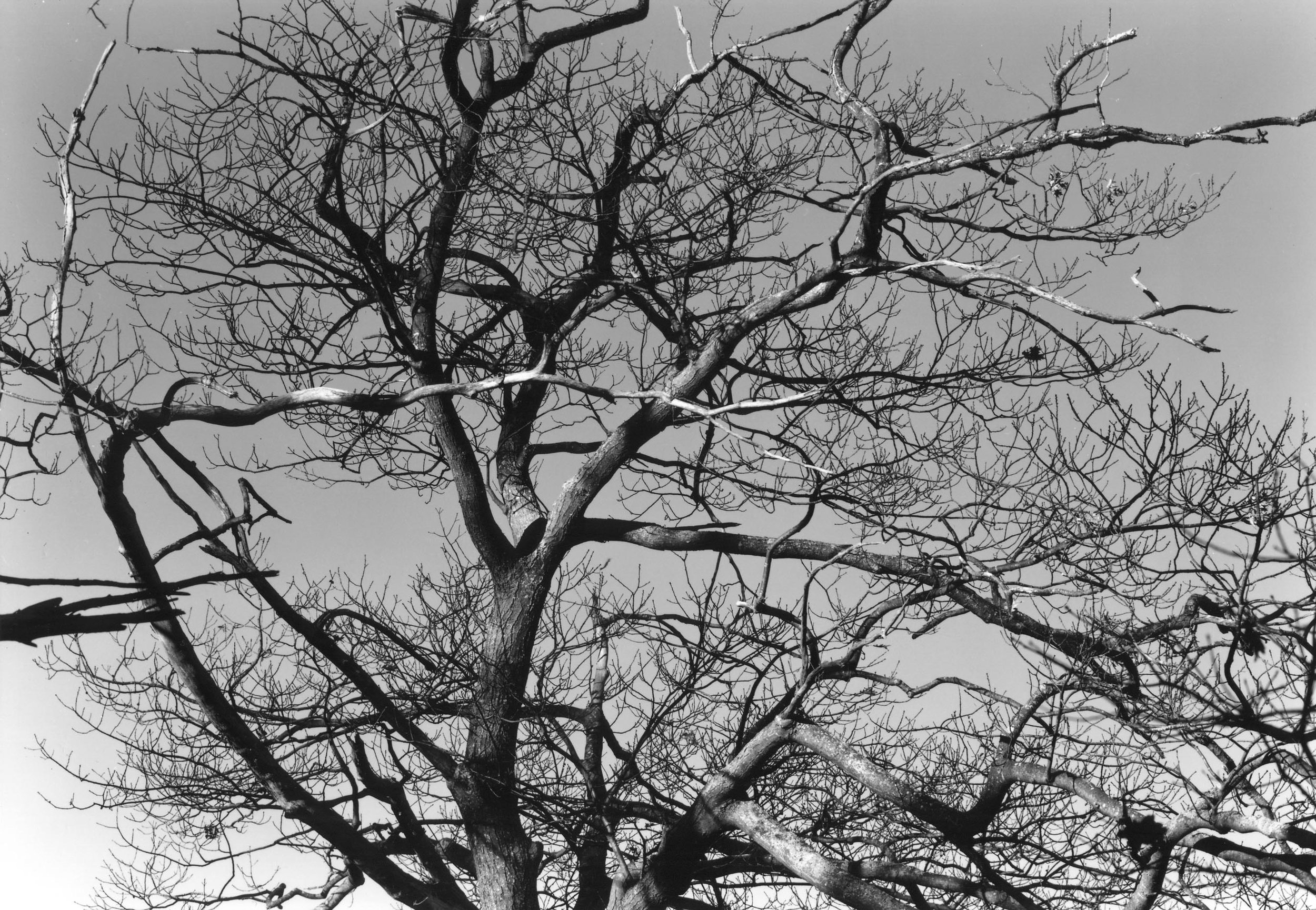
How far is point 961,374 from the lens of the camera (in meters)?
8.79

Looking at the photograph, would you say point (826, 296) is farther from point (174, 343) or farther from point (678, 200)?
point (174, 343)

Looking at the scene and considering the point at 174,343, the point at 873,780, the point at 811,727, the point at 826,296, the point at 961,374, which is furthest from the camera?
the point at 961,374

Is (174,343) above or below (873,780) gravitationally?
above

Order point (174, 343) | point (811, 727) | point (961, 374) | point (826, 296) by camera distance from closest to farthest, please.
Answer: point (811, 727), point (826, 296), point (174, 343), point (961, 374)

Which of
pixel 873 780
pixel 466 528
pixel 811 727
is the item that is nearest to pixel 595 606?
pixel 466 528

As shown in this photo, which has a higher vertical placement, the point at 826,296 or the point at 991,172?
the point at 991,172

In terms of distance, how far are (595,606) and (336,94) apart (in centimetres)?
417

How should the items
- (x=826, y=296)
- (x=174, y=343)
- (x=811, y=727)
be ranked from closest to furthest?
(x=811, y=727) < (x=826, y=296) < (x=174, y=343)

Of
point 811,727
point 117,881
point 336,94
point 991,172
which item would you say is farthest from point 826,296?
point 117,881

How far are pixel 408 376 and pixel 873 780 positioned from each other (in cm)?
467

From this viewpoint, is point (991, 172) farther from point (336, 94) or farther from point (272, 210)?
point (272, 210)

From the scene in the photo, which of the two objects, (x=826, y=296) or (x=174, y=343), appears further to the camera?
(x=174, y=343)

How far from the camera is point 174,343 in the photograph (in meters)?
8.04

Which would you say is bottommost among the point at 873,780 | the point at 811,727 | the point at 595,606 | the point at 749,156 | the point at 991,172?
the point at 873,780
